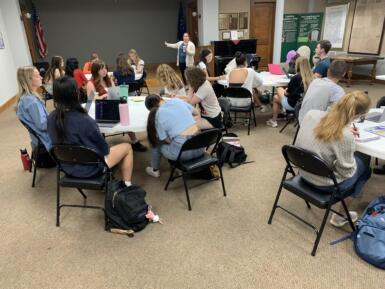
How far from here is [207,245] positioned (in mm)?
2078

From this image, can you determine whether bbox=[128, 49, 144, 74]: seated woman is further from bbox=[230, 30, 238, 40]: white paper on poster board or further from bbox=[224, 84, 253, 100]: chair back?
bbox=[230, 30, 238, 40]: white paper on poster board

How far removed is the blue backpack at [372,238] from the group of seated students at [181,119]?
0.19 metres

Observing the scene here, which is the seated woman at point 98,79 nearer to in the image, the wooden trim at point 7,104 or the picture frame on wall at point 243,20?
the wooden trim at point 7,104

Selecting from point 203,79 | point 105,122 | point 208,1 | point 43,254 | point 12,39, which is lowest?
point 43,254

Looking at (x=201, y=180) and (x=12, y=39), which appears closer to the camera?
(x=201, y=180)

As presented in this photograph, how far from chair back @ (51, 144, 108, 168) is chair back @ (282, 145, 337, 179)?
1.31 m

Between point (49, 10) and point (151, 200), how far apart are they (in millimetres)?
10331

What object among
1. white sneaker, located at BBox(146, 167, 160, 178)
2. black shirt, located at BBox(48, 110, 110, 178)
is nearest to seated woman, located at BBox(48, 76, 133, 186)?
black shirt, located at BBox(48, 110, 110, 178)

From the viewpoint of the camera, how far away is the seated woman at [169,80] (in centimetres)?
322

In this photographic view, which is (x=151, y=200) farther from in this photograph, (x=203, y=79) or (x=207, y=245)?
(x=203, y=79)

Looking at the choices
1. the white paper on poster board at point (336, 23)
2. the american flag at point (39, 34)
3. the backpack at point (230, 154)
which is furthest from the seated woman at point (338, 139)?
the american flag at point (39, 34)

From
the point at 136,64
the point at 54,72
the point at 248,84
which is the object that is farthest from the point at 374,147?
the point at 136,64

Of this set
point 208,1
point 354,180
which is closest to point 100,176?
point 354,180

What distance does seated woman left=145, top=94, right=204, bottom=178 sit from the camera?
2410mm
